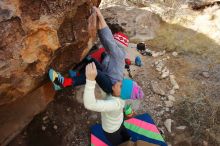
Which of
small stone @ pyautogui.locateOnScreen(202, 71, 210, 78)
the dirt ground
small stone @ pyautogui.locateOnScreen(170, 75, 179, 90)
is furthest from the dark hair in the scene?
small stone @ pyautogui.locateOnScreen(202, 71, 210, 78)

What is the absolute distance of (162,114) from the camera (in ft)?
15.0

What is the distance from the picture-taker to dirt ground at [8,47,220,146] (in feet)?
13.9

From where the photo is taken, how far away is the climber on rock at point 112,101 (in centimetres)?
331

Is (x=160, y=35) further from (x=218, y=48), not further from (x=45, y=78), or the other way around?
(x=45, y=78)

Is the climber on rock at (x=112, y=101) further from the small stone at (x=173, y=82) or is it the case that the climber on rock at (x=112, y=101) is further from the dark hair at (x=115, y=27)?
the dark hair at (x=115, y=27)

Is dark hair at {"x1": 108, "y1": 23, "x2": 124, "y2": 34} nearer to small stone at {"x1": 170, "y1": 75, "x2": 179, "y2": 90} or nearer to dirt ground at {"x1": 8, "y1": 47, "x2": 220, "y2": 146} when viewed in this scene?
dirt ground at {"x1": 8, "y1": 47, "x2": 220, "y2": 146}

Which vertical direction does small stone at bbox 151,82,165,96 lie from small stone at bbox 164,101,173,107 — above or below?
above

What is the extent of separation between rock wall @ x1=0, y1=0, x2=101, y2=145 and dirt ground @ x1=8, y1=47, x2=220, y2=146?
0.26m

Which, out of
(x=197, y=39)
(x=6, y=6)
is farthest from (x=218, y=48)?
(x=6, y=6)

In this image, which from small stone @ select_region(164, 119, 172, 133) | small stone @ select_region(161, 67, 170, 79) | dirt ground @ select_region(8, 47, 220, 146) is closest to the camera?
dirt ground @ select_region(8, 47, 220, 146)

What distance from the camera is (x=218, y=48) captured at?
5.53 meters

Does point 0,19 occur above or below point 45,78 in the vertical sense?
above

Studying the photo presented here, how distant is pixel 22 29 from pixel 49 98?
4.45ft

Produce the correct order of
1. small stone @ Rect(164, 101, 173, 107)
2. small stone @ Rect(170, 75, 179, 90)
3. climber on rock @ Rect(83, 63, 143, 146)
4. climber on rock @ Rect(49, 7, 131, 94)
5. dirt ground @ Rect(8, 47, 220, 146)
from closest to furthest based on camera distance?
climber on rock @ Rect(83, 63, 143, 146) < climber on rock @ Rect(49, 7, 131, 94) < dirt ground @ Rect(8, 47, 220, 146) < small stone @ Rect(164, 101, 173, 107) < small stone @ Rect(170, 75, 179, 90)
